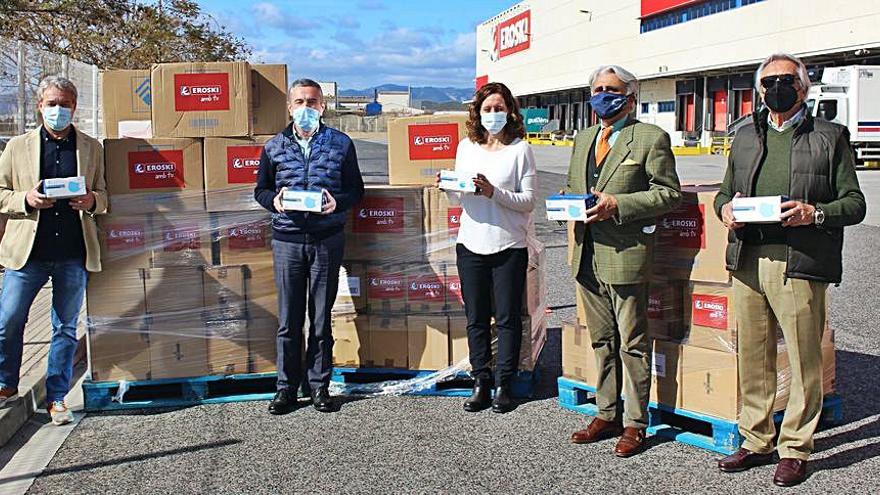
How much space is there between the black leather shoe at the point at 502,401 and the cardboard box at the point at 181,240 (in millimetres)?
2073

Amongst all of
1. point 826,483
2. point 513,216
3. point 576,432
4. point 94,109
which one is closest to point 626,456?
point 576,432

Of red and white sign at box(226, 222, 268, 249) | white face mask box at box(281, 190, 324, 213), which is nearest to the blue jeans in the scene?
red and white sign at box(226, 222, 268, 249)

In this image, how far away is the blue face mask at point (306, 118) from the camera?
17.3ft

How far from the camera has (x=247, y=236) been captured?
5766 mm

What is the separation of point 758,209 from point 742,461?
1.32 metres

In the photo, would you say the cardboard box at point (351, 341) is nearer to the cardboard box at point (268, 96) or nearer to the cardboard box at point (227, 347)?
the cardboard box at point (227, 347)

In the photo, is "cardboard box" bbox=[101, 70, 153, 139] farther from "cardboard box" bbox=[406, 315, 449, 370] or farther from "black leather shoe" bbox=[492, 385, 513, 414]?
"black leather shoe" bbox=[492, 385, 513, 414]

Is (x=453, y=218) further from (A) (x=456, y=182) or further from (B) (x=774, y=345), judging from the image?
(B) (x=774, y=345)

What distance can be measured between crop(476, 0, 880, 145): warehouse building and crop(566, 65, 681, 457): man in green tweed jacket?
24.8m

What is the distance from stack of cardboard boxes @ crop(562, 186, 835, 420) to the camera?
476 cm

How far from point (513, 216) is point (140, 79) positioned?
8.66 ft

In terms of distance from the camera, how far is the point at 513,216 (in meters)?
5.27

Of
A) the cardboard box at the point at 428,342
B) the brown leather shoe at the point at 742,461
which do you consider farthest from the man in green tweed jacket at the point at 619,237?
the cardboard box at the point at 428,342

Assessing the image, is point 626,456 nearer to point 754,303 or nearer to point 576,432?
point 576,432
